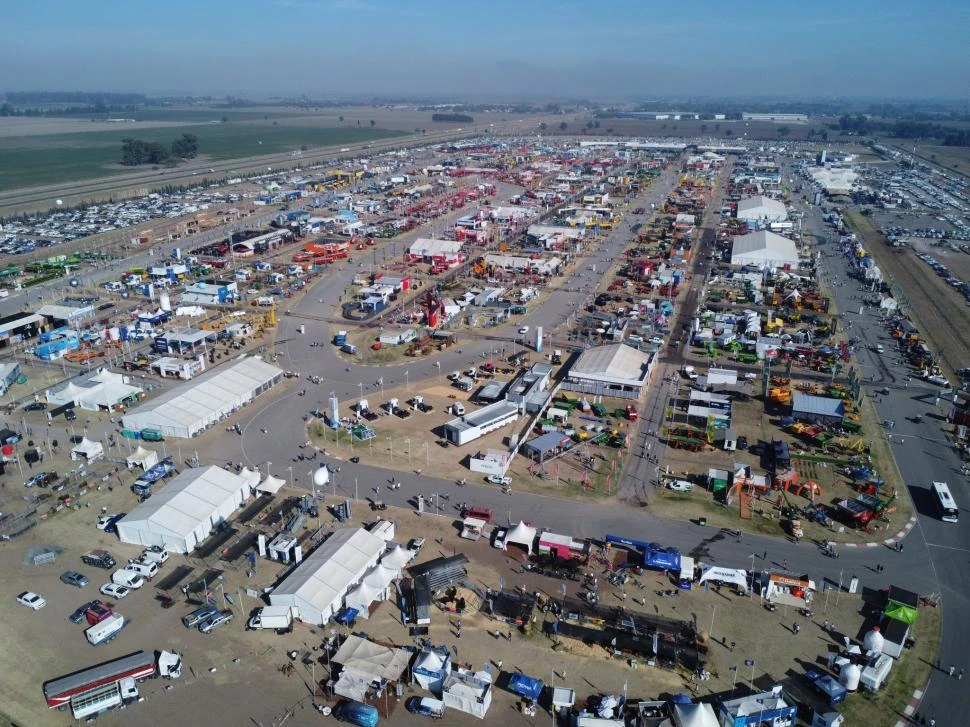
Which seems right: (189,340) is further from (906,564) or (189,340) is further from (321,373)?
(906,564)

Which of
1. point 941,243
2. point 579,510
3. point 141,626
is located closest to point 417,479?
point 579,510

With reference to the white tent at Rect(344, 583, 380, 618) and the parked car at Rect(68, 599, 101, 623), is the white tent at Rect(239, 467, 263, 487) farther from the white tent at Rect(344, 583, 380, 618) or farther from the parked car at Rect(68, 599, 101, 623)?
the white tent at Rect(344, 583, 380, 618)

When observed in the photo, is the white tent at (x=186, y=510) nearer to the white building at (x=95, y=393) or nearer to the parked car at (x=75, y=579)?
the parked car at (x=75, y=579)

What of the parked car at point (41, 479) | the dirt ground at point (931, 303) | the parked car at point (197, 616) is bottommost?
the parked car at point (197, 616)

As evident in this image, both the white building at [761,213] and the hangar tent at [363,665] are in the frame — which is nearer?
the hangar tent at [363,665]

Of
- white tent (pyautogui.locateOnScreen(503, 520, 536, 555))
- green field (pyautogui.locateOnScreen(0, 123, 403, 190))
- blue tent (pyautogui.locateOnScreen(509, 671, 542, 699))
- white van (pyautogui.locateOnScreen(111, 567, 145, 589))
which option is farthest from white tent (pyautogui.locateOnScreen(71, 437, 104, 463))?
green field (pyautogui.locateOnScreen(0, 123, 403, 190))

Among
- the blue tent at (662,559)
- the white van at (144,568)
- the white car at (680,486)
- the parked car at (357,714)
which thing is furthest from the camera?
the white car at (680,486)

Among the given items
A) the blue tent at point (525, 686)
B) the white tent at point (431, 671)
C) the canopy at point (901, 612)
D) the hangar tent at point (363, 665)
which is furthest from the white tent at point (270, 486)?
the canopy at point (901, 612)

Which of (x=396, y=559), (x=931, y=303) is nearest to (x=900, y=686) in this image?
(x=396, y=559)
